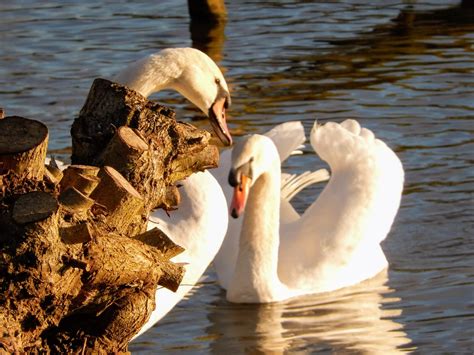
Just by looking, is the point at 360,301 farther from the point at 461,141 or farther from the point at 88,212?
the point at 88,212

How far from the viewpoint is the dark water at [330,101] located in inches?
312

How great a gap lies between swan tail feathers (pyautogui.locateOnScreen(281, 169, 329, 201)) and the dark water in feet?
2.27

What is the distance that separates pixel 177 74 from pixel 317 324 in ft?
6.31

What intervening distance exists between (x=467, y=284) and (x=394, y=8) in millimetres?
9680

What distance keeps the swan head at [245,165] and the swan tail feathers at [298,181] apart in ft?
3.22

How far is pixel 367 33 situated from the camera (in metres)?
16.0

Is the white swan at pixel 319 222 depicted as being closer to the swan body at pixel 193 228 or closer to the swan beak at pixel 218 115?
the swan beak at pixel 218 115

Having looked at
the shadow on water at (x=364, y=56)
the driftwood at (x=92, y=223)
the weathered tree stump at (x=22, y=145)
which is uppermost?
the weathered tree stump at (x=22, y=145)

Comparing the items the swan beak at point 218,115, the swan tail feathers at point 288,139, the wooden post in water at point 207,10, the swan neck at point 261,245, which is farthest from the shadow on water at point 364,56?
the swan beak at point 218,115

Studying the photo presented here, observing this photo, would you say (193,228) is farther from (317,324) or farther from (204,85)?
(317,324)

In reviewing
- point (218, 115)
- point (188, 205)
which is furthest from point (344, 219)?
point (188, 205)

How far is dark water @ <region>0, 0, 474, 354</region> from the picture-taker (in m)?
7.93

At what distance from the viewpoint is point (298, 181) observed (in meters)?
9.63

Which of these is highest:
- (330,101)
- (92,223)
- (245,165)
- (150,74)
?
(92,223)
